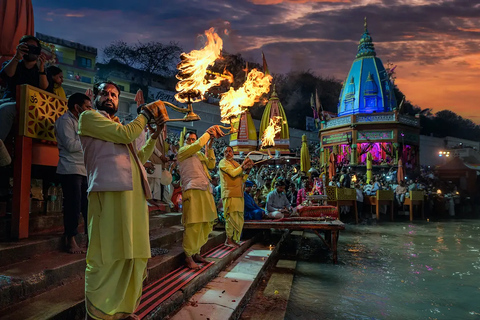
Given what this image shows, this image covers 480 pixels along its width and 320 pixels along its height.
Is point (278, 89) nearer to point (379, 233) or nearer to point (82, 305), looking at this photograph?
point (379, 233)

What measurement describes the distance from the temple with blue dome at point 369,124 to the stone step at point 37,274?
25629mm

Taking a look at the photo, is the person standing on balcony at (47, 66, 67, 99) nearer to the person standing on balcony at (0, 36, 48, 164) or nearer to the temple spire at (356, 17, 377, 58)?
the person standing on balcony at (0, 36, 48, 164)

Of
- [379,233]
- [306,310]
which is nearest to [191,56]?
[306,310]

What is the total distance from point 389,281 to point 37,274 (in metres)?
4.83

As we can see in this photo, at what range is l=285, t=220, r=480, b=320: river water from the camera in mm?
3914

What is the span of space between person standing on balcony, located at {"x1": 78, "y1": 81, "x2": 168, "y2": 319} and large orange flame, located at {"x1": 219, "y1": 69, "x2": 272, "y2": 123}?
2.97 meters

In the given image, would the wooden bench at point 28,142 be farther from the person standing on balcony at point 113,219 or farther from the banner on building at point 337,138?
the banner on building at point 337,138

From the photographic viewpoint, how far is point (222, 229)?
23.6 feet

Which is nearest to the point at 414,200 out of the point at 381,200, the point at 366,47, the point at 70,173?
the point at 381,200

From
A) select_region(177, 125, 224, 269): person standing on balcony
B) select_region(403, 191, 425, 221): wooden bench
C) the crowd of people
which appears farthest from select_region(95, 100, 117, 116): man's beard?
select_region(403, 191, 425, 221): wooden bench

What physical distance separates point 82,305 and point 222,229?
470cm

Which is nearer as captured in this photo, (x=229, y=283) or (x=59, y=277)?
(x=59, y=277)

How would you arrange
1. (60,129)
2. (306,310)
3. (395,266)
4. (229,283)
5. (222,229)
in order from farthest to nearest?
(222,229) → (395,266) → (229,283) → (306,310) → (60,129)

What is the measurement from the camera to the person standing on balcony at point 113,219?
226cm
